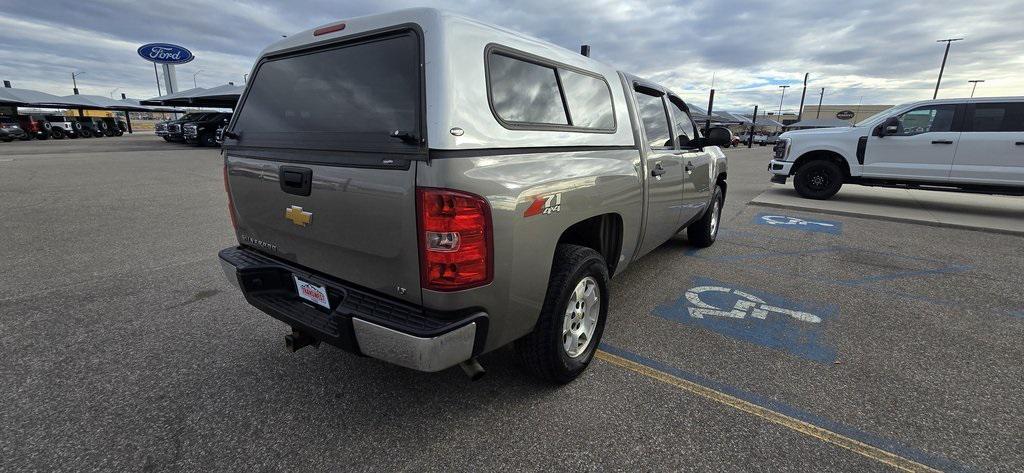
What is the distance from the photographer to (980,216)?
784 cm

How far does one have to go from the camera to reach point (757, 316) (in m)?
3.62

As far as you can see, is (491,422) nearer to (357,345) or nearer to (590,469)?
(590,469)

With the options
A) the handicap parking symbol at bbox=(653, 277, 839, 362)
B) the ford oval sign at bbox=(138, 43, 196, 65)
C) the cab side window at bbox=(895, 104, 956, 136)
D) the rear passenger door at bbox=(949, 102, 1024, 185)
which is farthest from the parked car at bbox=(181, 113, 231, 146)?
the ford oval sign at bbox=(138, 43, 196, 65)

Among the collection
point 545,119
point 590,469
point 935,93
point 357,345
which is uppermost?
point 935,93

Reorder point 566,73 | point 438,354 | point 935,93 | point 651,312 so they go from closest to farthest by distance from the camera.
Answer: point 438,354, point 566,73, point 651,312, point 935,93

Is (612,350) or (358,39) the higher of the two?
(358,39)

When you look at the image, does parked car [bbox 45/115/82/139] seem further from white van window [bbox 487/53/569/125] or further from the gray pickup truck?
white van window [bbox 487/53/569/125]

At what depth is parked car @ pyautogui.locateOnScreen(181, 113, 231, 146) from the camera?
23422 mm

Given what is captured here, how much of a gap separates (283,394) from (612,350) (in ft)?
6.40

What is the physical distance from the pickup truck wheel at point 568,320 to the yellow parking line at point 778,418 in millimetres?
325

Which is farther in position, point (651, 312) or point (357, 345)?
point (651, 312)

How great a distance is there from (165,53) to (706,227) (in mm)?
58850

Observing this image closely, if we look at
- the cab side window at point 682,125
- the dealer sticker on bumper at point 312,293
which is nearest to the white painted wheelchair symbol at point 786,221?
the cab side window at point 682,125

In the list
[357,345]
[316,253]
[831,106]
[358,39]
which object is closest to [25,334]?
[316,253]
